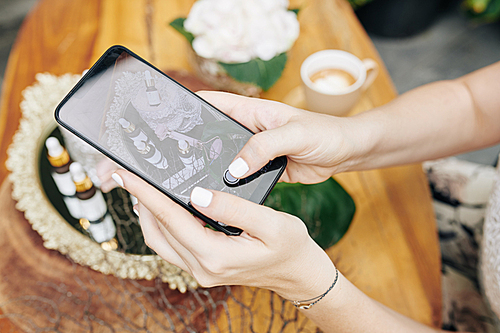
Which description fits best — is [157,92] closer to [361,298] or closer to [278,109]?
[278,109]

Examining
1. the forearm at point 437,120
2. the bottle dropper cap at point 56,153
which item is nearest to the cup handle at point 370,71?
the forearm at point 437,120

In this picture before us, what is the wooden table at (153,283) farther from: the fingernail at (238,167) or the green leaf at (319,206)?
the fingernail at (238,167)

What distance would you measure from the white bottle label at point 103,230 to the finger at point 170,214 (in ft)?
0.63

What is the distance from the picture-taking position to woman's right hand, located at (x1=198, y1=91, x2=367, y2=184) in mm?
428

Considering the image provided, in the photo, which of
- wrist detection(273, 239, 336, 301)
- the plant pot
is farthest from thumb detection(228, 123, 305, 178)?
the plant pot

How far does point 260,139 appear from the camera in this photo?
42cm

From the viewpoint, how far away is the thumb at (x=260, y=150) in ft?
1.38

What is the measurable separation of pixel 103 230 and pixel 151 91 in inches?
9.8

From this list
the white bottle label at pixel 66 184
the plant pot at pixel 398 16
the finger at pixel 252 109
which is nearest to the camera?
the finger at pixel 252 109

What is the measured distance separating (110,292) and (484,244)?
1.93ft

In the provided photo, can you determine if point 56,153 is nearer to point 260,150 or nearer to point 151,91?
point 151,91

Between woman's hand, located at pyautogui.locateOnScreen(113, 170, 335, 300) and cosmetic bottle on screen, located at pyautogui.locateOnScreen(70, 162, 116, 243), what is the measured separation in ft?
0.59

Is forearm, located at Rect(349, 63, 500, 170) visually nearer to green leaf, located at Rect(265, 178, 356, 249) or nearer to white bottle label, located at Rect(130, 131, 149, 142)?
green leaf, located at Rect(265, 178, 356, 249)

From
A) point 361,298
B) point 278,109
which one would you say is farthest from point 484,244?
point 278,109
